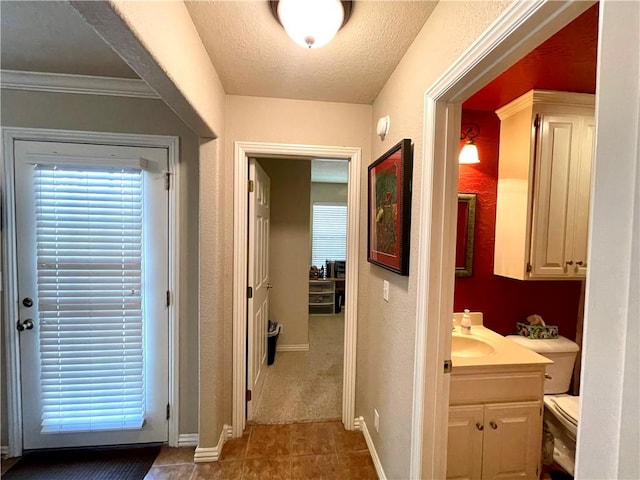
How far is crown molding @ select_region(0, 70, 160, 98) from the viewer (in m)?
1.64

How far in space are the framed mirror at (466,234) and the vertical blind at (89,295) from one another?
6.97ft

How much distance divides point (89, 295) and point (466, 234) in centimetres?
250

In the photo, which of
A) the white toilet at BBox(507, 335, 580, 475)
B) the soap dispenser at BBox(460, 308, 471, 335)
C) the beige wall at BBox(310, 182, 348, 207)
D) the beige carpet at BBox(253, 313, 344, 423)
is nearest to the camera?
the white toilet at BBox(507, 335, 580, 475)

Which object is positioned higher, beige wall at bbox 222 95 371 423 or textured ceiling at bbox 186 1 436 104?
textured ceiling at bbox 186 1 436 104

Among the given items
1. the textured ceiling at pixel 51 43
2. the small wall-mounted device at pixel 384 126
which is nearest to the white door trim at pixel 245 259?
the small wall-mounted device at pixel 384 126

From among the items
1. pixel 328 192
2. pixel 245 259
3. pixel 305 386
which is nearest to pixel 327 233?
pixel 328 192

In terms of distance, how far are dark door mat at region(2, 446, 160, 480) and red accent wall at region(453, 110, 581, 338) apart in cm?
228

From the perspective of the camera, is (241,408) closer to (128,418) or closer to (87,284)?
(128,418)

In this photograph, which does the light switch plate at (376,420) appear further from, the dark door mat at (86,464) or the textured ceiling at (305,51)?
the textured ceiling at (305,51)

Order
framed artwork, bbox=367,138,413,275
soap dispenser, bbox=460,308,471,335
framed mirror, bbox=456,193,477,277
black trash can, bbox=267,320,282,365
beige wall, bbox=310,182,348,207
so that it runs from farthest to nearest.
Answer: beige wall, bbox=310,182,348,207
black trash can, bbox=267,320,282,365
framed mirror, bbox=456,193,477,277
soap dispenser, bbox=460,308,471,335
framed artwork, bbox=367,138,413,275

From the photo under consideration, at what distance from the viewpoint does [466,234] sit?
194 centimetres

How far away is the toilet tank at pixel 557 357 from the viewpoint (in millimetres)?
1777

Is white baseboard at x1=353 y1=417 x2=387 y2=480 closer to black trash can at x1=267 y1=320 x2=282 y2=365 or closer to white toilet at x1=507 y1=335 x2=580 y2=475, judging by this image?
white toilet at x1=507 y1=335 x2=580 y2=475

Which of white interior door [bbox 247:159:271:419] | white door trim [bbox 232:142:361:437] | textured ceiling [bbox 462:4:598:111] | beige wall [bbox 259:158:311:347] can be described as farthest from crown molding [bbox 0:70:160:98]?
textured ceiling [bbox 462:4:598:111]
